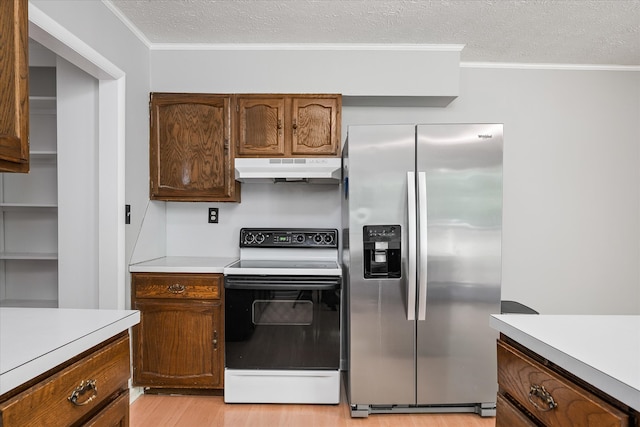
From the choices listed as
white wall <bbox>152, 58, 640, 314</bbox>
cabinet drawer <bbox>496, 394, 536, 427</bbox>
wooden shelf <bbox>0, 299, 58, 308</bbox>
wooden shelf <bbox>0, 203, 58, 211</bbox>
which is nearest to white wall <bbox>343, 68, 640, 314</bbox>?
white wall <bbox>152, 58, 640, 314</bbox>

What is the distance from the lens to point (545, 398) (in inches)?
34.9

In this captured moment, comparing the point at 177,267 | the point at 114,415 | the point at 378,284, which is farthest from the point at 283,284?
the point at 114,415

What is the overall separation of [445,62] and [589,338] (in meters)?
2.25

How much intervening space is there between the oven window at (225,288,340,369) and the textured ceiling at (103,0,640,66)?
1.70 metres

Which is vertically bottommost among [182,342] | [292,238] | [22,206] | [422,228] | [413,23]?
[182,342]

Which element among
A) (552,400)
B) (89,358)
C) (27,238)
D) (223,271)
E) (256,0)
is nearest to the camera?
(552,400)

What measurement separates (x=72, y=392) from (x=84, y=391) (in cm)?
5

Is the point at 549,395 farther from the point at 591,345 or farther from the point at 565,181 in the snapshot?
the point at 565,181

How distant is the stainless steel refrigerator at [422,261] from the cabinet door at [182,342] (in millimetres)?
867

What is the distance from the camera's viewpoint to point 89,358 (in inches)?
37.8

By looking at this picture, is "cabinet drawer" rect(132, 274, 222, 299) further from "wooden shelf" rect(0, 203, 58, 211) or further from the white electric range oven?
"wooden shelf" rect(0, 203, 58, 211)

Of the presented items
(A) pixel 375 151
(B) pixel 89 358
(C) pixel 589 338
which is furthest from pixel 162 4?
(C) pixel 589 338

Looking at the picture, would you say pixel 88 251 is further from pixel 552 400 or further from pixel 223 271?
pixel 552 400

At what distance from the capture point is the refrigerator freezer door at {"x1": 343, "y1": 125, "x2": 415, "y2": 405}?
2.17 metres
